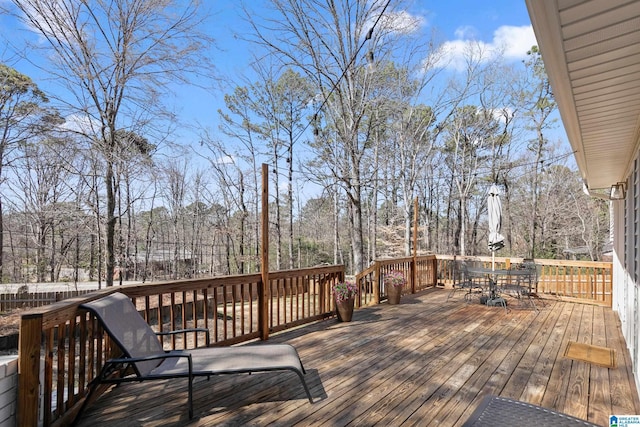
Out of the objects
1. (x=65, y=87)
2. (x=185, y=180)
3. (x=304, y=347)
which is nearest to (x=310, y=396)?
(x=304, y=347)

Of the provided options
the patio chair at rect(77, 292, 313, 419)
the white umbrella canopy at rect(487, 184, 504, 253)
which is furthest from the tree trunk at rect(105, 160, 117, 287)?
the white umbrella canopy at rect(487, 184, 504, 253)

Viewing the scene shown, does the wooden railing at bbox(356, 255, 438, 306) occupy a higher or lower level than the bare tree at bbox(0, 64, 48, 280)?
lower

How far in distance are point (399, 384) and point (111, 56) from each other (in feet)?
22.2

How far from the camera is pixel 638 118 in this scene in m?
2.45

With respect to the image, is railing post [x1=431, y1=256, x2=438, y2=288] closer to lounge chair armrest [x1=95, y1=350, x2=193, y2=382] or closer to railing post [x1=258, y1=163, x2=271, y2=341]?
railing post [x1=258, y1=163, x2=271, y2=341]

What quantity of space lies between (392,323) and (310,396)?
2.66 m

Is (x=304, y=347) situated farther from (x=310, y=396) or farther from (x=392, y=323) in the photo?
(x=392, y=323)

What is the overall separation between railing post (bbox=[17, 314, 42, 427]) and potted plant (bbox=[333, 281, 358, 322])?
3.50 meters

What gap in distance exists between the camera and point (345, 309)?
15.8 feet

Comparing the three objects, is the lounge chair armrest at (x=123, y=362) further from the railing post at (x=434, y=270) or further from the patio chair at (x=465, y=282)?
the railing post at (x=434, y=270)

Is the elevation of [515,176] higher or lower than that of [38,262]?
higher

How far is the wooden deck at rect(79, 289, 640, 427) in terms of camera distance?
91.0 inches

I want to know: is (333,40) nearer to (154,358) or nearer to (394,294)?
(394,294)

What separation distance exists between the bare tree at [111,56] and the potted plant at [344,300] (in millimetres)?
4125
